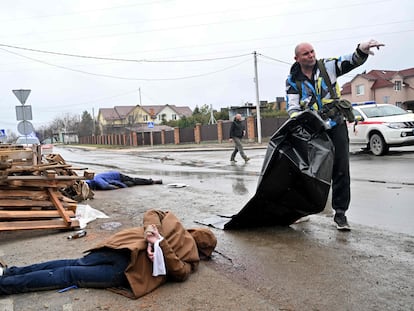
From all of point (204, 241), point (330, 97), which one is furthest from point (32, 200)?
point (330, 97)

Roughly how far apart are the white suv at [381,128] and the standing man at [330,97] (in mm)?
8950

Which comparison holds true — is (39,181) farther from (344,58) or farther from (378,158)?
(378,158)

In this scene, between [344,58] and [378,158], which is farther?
[378,158]

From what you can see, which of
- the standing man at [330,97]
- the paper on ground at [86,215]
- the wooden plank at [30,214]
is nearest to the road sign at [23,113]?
the paper on ground at [86,215]

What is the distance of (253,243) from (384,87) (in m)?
55.0

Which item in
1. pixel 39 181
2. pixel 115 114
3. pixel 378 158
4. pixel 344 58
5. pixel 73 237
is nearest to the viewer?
pixel 344 58

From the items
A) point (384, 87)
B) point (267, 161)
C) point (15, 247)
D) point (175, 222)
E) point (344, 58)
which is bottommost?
point (15, 247)

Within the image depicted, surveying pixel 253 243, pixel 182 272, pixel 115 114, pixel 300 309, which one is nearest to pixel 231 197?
pixel 253 243

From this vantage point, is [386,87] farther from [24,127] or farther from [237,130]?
[24,127]

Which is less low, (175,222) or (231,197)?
(175,222)

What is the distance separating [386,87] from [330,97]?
54.0 meters

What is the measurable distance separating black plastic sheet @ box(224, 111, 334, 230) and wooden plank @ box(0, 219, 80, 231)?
249 centimetres

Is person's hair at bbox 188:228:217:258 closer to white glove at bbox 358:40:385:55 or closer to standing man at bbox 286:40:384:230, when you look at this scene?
standing man at bbox 286:40:384:230

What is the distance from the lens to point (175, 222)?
3.33 m
